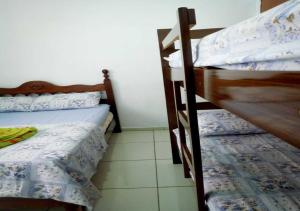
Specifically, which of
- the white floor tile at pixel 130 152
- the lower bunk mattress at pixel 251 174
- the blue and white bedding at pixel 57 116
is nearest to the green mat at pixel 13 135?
the blue and white bedding at pixel 57 116

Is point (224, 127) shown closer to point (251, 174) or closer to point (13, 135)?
point (251, 174)

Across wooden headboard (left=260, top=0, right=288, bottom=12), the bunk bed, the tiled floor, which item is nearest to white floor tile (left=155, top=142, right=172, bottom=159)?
the tiled floor

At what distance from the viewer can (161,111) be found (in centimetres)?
281

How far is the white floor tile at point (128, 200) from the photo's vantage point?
1.44m

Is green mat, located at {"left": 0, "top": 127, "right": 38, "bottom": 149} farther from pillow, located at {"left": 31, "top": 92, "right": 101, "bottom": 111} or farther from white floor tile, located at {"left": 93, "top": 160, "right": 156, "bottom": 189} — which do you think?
pillow, located at {"left": 31, "top": 92, "right": 101, "bottom": 111}

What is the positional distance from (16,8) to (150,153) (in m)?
2.40

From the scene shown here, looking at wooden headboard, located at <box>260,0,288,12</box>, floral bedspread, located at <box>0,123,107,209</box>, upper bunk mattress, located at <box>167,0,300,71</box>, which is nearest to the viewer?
upper bunk mattress, located at <box>167,0,300,71</box>

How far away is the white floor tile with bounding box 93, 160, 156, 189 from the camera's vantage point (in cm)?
170

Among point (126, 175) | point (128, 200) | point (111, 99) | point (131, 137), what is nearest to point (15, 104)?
point (111, 99)

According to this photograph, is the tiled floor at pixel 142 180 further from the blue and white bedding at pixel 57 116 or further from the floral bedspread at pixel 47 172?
the blue and white bedding at pixel 57 116

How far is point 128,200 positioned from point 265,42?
142 centimetres

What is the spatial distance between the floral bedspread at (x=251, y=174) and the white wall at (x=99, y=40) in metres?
1.55

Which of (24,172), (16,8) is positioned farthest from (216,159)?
(16,8)

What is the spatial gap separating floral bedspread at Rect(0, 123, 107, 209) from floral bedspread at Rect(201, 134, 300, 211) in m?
0.78
